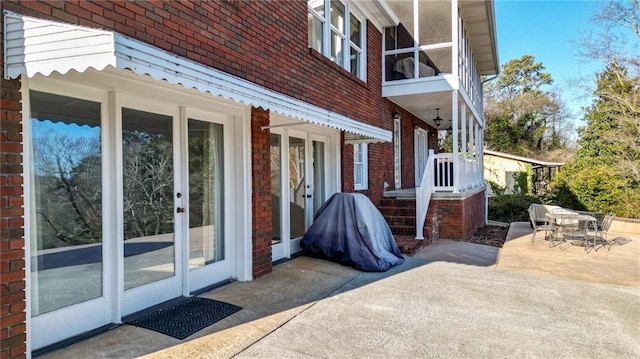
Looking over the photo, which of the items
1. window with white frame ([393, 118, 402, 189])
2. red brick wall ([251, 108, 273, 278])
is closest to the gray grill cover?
red brick wall ([251, 108, 273, 278])

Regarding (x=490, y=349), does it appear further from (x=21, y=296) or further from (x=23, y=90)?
(x=23, y=90)

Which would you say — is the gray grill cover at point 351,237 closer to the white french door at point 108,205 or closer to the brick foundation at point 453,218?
the white french door at point 108,205

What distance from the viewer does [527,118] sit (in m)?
32.4

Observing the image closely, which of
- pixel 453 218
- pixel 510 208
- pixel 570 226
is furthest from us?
pixel 510 208

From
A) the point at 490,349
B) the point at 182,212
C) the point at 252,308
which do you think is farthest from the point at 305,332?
the point at 182,212

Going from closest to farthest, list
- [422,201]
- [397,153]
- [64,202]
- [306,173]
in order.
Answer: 1. [64,202]
2. [306,173]
3. [422,201]
4. [397,153]

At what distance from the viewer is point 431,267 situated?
6480 millimetres

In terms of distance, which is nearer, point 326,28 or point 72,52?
point 72,52

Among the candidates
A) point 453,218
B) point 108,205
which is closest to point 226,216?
point 108,205

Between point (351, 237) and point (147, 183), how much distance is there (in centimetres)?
338

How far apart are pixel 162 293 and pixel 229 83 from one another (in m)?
2.42

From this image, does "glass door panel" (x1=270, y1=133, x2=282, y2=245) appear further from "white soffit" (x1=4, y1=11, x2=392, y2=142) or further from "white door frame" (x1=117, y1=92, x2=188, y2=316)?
"white soffit" (x1=4, y1=11, x2=392, y2=142)

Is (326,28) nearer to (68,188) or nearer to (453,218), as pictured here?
(453,218)

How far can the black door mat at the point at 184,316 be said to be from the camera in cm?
368
